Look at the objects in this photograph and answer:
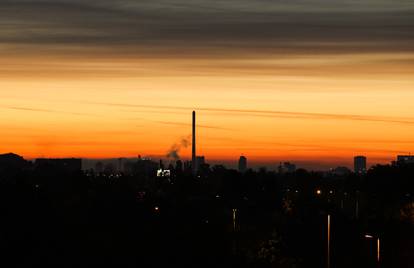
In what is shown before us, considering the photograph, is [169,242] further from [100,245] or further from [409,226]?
[409,226]

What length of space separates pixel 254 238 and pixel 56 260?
27.3 m

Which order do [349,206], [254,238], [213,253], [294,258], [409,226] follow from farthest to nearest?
[349,206] < [409,226] < [254,238] < [294,258] < [213,253]

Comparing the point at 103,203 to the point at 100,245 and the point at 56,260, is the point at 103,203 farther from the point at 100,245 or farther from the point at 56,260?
the point at 56,260

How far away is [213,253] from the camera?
6550 cm

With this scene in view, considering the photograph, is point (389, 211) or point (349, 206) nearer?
point (389, 211)

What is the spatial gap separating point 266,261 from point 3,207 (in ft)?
64.1

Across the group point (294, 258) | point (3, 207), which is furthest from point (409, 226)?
point (3, 207)

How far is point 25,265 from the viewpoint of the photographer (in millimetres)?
58688

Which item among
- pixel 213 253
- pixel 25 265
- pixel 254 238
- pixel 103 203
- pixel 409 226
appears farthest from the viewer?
pixel 409 226

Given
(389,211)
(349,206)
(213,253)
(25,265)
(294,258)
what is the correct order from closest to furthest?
(25,265), (213,253), (294,258), (389,211), (349,206)

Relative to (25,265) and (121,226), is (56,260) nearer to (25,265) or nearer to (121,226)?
(25,265)

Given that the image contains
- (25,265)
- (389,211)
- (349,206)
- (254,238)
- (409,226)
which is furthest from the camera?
(349,206)

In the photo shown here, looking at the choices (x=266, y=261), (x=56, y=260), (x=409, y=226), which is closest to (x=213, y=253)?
(x=266, y=261)

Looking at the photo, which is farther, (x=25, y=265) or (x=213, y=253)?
(x=213, y=253)
